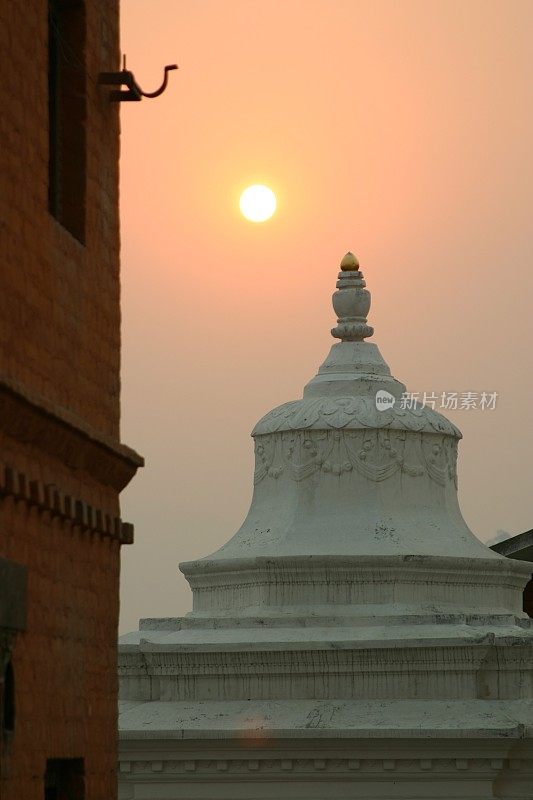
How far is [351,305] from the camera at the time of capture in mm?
25406

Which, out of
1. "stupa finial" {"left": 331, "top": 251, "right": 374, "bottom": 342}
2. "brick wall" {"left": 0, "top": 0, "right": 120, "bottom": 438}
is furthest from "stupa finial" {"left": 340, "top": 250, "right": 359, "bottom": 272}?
"brick wall" {"left": 0, "top": 0, "right": 120, "bottom": 438}

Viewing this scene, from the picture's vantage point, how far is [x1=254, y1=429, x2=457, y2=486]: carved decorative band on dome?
24578 millimetres

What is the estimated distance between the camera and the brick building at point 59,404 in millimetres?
11000

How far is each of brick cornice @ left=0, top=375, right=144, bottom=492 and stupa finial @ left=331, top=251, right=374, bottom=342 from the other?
1226cm

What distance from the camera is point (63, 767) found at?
12.3 metres

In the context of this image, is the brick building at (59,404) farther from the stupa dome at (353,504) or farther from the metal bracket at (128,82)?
the stupa dome at (353,504)

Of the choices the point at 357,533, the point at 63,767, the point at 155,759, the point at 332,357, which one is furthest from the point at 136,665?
the point at 63,767

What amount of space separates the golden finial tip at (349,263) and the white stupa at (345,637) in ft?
0.63

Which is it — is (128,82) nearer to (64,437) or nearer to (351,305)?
(64,437)

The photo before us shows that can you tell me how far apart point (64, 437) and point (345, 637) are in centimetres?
1115

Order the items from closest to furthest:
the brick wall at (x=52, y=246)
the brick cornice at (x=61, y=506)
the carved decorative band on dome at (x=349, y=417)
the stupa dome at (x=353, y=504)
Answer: the brick cornice at (x=61, y=506)
the brick wall at (x=52, y=246)
the stupa dome at (x=353, y=504)
the carved decorative band on dome at (x=349, y=417)

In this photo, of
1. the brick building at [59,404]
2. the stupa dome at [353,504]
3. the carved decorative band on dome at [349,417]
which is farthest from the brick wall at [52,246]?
the carved decorative band on dome at [349,417]

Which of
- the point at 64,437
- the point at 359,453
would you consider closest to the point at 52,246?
the point at 64,437

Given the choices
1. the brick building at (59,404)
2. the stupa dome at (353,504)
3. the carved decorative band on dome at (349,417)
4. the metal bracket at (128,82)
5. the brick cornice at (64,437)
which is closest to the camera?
the brick cornice at (64,437)
